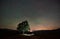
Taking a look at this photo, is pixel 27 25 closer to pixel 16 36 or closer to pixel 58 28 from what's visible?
pixel 16 36

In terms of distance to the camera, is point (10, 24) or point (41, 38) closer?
point (41, 38)

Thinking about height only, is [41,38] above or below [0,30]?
below

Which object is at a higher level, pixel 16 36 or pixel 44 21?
pixel 44 21

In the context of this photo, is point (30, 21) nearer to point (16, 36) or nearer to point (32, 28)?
point (32, 28)

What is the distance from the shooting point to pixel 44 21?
11.4 meters

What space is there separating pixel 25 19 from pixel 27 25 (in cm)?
48

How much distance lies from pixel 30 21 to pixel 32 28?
397 mm

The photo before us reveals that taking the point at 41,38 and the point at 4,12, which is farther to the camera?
the point at 4,12

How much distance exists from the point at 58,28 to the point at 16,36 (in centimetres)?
241

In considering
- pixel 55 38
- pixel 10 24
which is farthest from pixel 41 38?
pixel 10 24

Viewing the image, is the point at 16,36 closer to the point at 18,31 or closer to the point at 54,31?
the point at 18,31

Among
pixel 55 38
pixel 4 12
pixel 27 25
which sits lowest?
pixel 55 38

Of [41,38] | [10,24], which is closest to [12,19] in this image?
[10,24]

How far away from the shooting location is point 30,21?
11.3 m
